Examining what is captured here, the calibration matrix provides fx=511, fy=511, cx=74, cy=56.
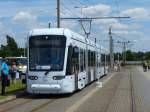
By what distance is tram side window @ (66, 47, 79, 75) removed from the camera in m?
24.3

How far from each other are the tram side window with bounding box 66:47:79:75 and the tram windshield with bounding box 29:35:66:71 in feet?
1.24

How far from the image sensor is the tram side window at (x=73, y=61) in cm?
2428

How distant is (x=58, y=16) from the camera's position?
42.4 metres

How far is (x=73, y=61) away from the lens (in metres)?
25.2

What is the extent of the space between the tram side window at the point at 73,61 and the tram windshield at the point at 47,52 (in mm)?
377

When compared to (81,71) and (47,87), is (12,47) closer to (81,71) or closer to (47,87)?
(81,71)

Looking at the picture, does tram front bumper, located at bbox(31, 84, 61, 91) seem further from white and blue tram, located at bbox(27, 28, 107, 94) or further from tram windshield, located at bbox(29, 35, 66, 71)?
tram windshield, located at bbox(29, 35, 66, 71)

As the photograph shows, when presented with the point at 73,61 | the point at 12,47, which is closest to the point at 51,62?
the point at 73,61

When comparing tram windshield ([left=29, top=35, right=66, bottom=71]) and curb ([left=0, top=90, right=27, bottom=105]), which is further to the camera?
tram windshield ([left=29, top=35, right=66, bottom=71])

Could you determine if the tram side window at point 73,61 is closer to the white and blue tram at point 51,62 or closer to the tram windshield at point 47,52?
the white and blue tram at point 51,62

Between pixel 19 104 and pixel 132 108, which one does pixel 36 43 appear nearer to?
pixel 19 104

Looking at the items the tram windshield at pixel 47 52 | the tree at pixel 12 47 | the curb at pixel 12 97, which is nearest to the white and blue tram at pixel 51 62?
the tram windshield at pixel 47 52

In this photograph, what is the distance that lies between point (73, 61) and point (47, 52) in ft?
5.19

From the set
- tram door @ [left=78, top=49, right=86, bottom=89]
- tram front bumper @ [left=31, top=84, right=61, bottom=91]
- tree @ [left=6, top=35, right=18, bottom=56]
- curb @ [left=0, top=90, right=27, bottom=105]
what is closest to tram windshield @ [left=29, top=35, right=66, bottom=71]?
tram front bumper @ [left=31, top=84, right=61, bottom=91]
